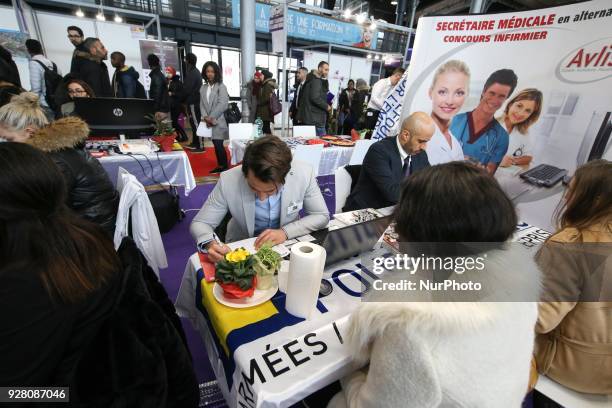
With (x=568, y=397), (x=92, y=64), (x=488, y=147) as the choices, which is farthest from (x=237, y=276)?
(x=92, y=64)

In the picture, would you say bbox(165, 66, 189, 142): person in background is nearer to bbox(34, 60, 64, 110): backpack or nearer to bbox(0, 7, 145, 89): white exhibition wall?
bbox(34, 60, 64, 110): backpack

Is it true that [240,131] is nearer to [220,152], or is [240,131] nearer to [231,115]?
[220,152]

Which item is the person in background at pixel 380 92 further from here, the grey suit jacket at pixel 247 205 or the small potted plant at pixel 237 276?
the small potted plant at pixel 237 276

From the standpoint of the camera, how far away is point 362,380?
2.64ft

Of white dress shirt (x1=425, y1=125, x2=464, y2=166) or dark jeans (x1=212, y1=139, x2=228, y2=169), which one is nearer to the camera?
white dress shirt (x1=425, y1=125, x2=464, y2=166)

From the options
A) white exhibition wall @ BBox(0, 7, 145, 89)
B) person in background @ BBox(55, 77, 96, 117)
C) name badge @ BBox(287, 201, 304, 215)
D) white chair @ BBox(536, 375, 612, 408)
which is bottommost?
white chair @ BBox(536, 375, 612, 408)

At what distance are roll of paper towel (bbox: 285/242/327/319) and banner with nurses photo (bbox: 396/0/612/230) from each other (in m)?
1.99

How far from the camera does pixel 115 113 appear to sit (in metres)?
2.69

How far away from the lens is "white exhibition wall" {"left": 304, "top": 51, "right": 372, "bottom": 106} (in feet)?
32.1

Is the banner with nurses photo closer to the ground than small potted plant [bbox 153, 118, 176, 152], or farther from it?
farther from it

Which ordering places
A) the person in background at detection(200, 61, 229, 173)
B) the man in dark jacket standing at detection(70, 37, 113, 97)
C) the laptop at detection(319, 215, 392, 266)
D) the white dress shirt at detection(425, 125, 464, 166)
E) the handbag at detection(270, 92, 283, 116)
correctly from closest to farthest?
the laptop at detection(319, 215, 392, 266) < the white dress shirt at detection(425, 125, 464, 166) < the man in dark jacket standing at detection(70, 37, 113, 97) < the person in background at detection(200, 61, 229, 173) < the handbag at detection(270, 92, 283, 116)

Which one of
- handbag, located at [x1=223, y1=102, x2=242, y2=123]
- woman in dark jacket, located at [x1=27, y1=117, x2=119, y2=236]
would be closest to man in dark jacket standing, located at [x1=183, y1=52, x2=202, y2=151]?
handbag, located at [x1=223, y1=102, x2=242, y2=123]

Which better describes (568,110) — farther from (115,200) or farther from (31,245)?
(115,200)

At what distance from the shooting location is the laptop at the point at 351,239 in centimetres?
107
